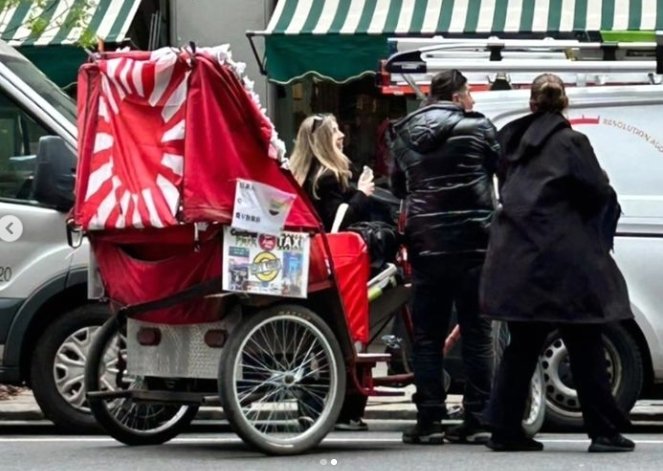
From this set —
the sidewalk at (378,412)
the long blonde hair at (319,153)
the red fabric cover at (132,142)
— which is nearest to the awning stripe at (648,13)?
the sidewalk at (378,412)

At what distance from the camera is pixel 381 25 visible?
15961mm

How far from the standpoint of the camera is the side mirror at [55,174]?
1086 centimetres

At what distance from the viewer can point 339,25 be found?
52.1 ft

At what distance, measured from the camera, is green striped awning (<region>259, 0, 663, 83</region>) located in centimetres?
1565

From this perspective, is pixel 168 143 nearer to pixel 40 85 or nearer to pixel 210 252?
pixel 210 252

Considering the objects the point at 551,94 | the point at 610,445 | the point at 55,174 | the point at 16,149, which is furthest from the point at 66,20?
the point at 610,445

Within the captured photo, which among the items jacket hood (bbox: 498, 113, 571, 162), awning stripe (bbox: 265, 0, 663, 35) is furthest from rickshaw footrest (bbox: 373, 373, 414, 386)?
awning stripe (bbox: 265, 0, 663, 35)

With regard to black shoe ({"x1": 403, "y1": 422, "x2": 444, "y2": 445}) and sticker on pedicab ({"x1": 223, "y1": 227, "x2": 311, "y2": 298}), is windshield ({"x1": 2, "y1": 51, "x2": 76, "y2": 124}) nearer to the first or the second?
sticker on pedicab ({"x1": 223, "y1": 227, "x2": 311, "y2": 298})

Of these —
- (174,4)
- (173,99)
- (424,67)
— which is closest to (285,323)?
(173,99)

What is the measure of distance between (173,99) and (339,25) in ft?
21.8

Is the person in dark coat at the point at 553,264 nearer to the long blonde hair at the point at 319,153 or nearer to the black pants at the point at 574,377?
the black pants at the point at 574,377

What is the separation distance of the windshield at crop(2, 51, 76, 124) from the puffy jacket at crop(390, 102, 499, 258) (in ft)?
8.55

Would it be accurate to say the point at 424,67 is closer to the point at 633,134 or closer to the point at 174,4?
the point at 633,134

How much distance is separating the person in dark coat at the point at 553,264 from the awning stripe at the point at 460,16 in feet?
21.5
